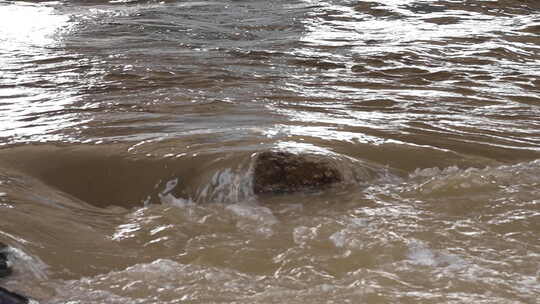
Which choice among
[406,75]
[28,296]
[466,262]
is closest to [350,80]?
[406,75]

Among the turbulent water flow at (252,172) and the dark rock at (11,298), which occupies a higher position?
the dark rock at (11,298)

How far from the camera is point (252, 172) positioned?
3658 mm

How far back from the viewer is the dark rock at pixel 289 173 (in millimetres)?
3604

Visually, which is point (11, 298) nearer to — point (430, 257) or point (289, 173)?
point (430, 257)

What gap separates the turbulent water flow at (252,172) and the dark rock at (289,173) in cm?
5

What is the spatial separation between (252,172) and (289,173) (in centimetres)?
17

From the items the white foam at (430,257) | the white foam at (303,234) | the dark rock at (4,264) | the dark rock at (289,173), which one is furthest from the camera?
the dark rock at (289,173)

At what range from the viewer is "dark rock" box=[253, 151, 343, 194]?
3.60 metres

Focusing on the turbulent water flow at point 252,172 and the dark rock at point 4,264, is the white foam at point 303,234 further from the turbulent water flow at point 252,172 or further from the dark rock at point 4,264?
the dark rock at point 4,264

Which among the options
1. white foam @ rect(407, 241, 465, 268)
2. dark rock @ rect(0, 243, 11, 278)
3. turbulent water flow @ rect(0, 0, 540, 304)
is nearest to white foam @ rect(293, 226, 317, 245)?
turbulent water flow @ rect(0, 0, 540, 304)

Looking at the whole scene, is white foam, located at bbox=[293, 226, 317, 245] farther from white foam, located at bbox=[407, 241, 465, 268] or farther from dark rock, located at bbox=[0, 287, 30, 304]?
dark rock, located at bbox=[0, 287, 30, 304]

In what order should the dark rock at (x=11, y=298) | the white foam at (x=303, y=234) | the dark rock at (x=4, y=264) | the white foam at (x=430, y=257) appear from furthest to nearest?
the white foam at (x=303, y=234) < the white foam at (x=430, y=257) < the dark rock at (x=4, y=264) < the dark rock at (x=11, y=298)

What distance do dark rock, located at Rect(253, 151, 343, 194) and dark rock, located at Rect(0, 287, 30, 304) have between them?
1.45 m

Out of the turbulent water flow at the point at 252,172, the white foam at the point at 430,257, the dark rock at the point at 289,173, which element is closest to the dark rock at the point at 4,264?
the turbulent water flow at the point at 252,172
